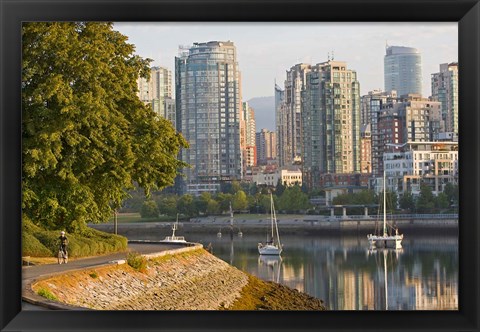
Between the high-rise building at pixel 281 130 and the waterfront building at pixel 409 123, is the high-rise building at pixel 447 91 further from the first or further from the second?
the high-rise building at pixel 281 130

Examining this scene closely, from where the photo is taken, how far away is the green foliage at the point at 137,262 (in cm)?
1445

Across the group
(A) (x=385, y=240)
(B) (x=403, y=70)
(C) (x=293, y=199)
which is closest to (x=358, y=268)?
(A) (x=385, y=240)

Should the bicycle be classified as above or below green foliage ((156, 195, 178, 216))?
below

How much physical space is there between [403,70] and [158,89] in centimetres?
604

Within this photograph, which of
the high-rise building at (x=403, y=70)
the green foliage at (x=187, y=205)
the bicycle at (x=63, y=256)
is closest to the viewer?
the bicycle at (x=63, y=256)

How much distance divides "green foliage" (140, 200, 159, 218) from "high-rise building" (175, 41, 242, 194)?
3.61 m

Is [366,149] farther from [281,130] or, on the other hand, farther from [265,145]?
[265,145]

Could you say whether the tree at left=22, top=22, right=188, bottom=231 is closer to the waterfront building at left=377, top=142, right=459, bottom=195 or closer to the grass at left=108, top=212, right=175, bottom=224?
the grass at left=108, top=212, right=175, bottom=224

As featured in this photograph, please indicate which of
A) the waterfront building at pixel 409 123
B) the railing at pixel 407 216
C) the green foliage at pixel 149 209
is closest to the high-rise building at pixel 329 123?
the waterfront building at pixel 409 123

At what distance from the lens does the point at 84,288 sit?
39.4 feet

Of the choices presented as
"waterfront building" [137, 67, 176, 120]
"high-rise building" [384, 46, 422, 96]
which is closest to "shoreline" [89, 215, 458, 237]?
"high-rise building" [384, 46, 422, 96]

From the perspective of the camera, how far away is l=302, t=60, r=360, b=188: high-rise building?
17.9m
